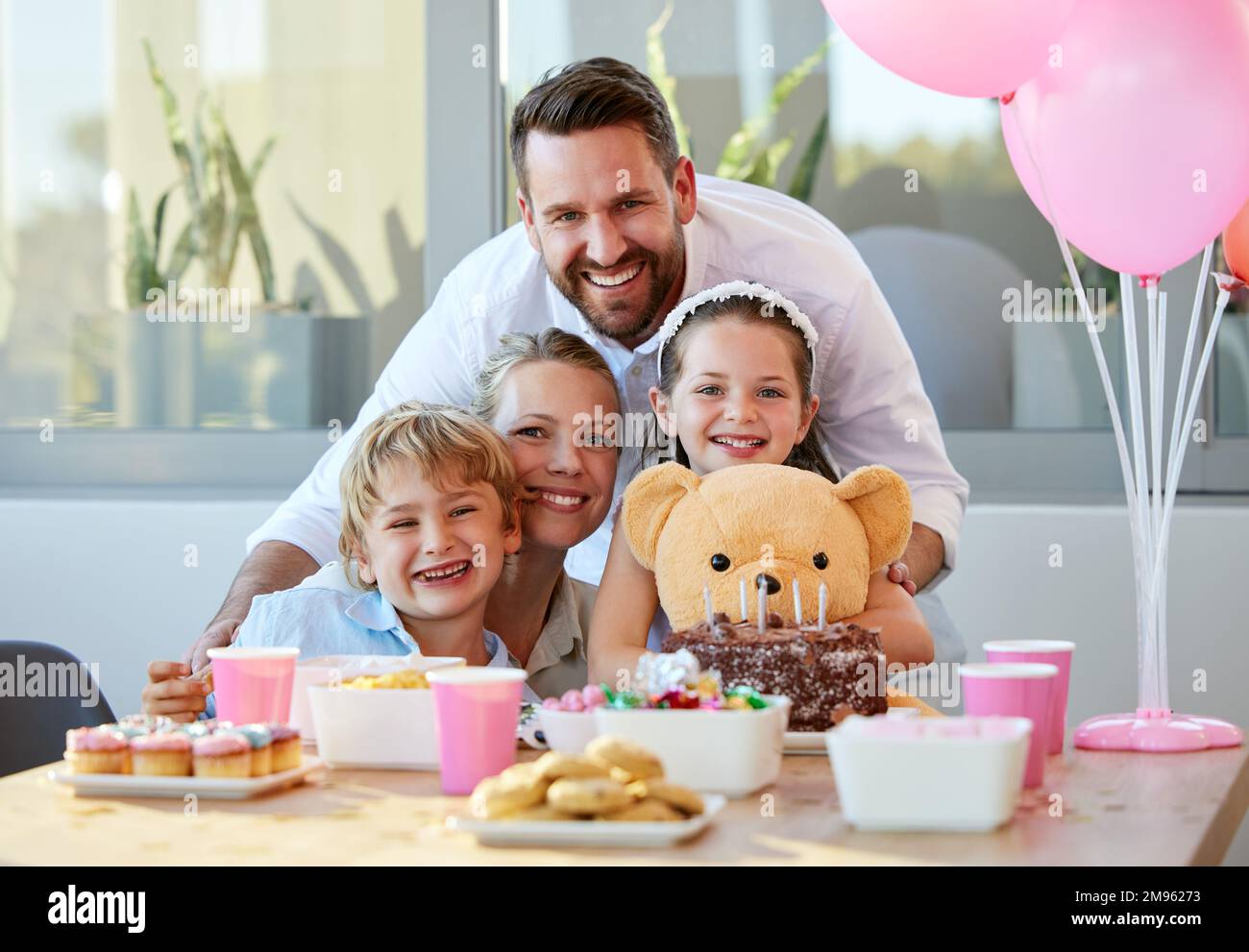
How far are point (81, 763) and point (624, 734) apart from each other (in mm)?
423

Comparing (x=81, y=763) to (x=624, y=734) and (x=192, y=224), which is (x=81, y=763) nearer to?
(x=624, y=734)

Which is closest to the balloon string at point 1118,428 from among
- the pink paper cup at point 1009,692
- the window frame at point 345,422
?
the pink paper cup at point 1009,692

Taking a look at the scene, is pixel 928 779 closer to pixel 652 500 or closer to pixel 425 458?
pixel 652 500

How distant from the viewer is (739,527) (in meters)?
1.48

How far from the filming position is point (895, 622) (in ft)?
5.19

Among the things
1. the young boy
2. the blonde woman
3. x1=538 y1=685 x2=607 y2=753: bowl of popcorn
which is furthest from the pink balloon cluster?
x1=538 y1=685 x2=607 y2=753: bowl of popcorn

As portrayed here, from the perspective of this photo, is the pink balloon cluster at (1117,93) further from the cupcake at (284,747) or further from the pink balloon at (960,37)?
the cupcake at (284,747)

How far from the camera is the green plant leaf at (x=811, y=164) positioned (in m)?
3.08

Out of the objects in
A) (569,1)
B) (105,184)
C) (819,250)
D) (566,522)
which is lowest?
(566,522)

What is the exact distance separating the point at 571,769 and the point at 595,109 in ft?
4.32

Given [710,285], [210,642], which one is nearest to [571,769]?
[210,642]

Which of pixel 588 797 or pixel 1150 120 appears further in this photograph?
pixel 1150 120
